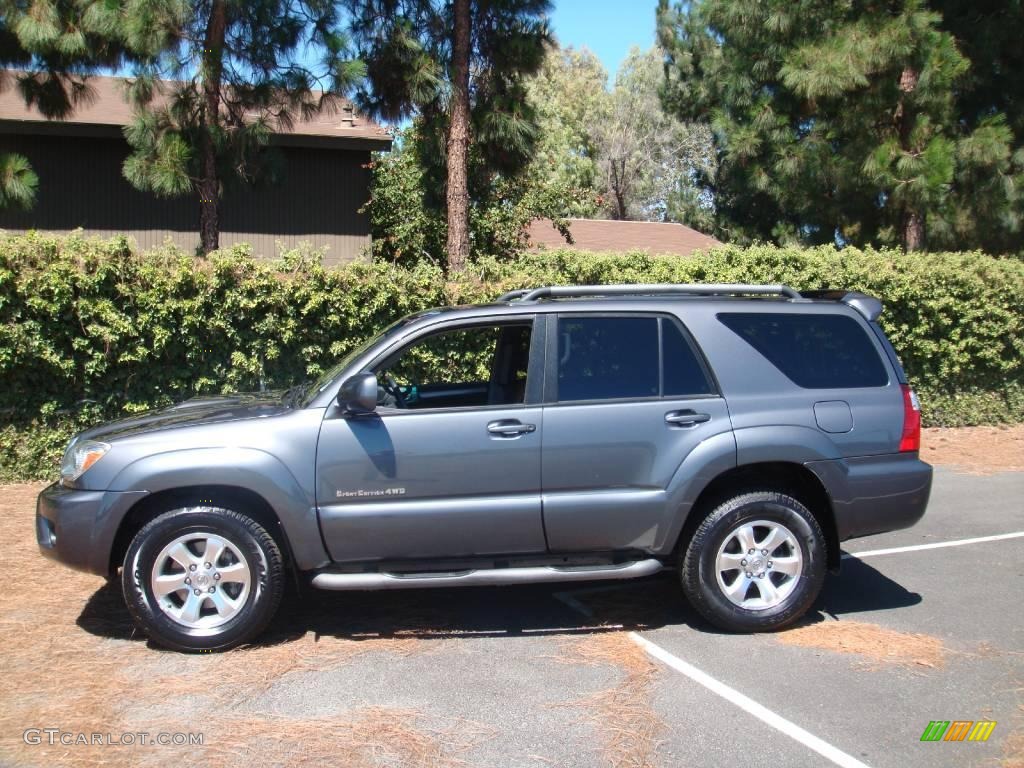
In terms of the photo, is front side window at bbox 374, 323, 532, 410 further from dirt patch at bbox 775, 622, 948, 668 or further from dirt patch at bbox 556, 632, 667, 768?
dirt patch at bbox 775, 622, 948, 668

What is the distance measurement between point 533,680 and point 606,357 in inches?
72.0

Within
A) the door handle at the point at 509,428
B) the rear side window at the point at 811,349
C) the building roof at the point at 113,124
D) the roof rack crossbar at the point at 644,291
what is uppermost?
the building roof at the point at 113,124

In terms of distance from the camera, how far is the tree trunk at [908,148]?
14.2 m

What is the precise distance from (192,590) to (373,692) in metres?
1.16

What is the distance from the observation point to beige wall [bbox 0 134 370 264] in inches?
671

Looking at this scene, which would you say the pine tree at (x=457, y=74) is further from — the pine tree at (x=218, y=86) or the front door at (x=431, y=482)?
the front door at (x=431, y=482)

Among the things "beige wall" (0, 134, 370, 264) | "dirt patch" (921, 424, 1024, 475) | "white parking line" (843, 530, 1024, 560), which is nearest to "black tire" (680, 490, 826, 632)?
"white parking line" (843, 530, 1024, 560)

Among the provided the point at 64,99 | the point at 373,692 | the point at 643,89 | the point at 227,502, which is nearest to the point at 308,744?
the point at 373,692

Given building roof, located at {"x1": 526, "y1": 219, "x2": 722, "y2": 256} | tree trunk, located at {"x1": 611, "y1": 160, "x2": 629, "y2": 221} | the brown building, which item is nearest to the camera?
the brown building

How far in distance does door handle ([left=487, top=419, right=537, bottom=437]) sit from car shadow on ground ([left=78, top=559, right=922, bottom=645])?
3.85ft

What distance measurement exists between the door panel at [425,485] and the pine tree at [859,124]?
1086 centimetres

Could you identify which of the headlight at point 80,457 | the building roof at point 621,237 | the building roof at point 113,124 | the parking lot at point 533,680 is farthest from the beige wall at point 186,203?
the parking lot at point 533,680

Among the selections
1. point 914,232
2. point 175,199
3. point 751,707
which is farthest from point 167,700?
point 175,199

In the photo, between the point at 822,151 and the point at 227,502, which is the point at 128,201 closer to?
the point at 822,151
